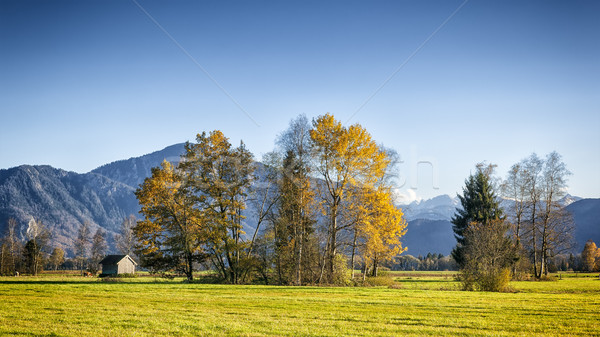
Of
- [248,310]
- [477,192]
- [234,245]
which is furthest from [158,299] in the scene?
[477,192]

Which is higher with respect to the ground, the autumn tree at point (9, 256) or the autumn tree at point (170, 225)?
the autumn tree at point (170, 225)

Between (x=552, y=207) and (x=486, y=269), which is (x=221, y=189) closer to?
(x=486, y=269)

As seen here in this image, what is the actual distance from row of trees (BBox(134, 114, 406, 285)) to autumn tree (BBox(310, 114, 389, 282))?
0.07 m

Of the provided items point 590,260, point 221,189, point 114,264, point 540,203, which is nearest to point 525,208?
point 540,203

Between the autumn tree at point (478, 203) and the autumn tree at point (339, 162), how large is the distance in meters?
21.8

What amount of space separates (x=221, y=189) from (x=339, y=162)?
405 inches

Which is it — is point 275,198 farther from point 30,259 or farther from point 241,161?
point 30,259

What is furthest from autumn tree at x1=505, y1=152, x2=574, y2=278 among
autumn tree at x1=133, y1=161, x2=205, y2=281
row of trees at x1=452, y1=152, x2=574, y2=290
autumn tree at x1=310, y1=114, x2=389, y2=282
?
autumn tree at x1=133, y1=161, x2=205, y2=281

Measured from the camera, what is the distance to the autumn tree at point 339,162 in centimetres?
2752

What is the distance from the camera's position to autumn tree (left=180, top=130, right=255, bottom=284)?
31234 millimetres

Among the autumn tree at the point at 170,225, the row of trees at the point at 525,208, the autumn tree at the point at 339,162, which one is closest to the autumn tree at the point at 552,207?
the row of trees at the point at 525,208

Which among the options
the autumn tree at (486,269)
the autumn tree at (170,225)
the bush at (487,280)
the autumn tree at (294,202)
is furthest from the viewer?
the autumn tree at (170,225)

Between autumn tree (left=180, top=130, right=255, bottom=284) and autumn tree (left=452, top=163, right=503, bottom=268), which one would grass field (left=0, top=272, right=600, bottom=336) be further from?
autumn tree (left=452, top=163, right=503, bottom=268)

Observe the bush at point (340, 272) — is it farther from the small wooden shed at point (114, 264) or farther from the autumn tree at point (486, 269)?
the small wooden shed at point (114, 264)
